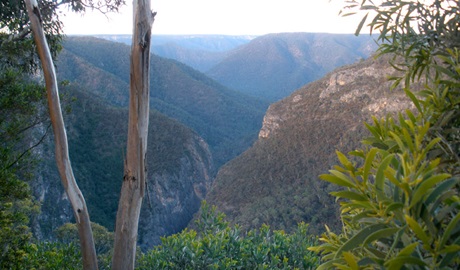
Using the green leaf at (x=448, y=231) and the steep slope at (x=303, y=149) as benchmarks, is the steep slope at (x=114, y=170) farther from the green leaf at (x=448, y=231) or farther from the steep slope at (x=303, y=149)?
the green leaf at (x=448, y=231)

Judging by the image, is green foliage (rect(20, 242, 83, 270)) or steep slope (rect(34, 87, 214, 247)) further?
steep slope (rect(34, 87, 214, 247))

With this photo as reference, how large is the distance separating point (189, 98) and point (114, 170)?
27.2m

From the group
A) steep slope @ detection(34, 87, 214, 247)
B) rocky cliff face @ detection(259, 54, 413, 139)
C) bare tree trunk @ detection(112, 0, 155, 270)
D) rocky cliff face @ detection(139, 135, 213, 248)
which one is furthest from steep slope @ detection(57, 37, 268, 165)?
bare tree trunk @ detection(112, 0, 155, 270)

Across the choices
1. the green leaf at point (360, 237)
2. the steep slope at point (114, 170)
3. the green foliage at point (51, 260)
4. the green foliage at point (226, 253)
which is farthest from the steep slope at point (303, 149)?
the green leaf at point (360, 237)

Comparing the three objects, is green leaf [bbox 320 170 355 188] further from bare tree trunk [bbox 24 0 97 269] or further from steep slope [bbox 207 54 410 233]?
steep slope [bbox 207 54 410 233]

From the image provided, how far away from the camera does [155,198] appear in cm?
2773

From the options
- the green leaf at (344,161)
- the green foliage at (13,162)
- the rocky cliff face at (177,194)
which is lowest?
the rocky cliff face at (177,194)

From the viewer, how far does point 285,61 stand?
293 feet

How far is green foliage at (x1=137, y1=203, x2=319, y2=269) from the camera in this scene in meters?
2.89

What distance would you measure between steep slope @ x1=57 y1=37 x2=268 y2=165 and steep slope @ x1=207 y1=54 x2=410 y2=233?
55.8 feet

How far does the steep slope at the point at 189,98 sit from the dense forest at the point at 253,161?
8.5 inches

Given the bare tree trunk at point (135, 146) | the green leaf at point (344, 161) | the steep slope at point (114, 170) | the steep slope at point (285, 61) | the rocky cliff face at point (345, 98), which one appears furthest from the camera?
the steep slope at point (285, 61)

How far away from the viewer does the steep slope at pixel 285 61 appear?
81875 millimetres

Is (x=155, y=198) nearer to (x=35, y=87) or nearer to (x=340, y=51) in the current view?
(x=35, y=87)
